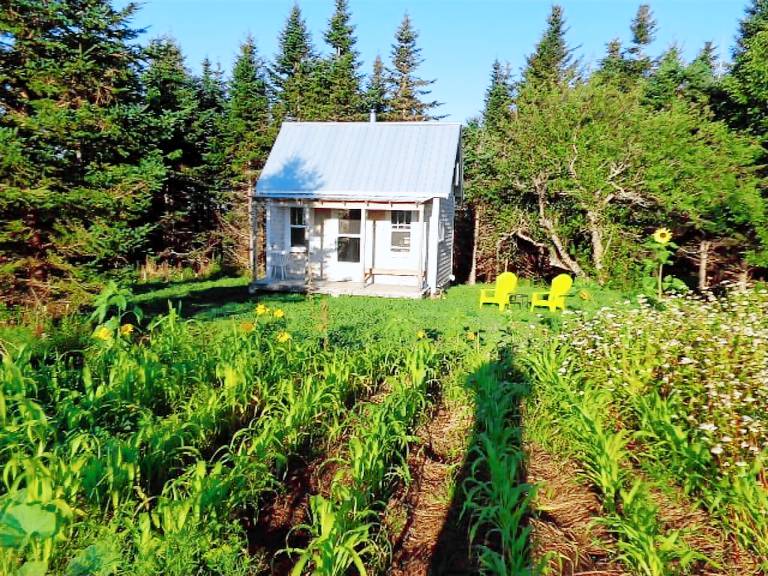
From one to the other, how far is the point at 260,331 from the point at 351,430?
87.7 inches

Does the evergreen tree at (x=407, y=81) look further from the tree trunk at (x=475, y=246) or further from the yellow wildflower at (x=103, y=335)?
the yellow wildflower at (x=103, y=335)

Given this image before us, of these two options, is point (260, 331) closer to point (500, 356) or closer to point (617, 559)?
point (500, 356)

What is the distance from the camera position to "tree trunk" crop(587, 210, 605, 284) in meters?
14.4

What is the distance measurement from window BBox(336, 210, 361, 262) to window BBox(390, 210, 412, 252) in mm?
1020

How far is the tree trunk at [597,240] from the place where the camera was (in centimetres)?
1443

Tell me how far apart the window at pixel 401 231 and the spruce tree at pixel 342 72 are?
14352mm

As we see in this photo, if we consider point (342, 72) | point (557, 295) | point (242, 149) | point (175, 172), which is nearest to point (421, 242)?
point (557, 295)

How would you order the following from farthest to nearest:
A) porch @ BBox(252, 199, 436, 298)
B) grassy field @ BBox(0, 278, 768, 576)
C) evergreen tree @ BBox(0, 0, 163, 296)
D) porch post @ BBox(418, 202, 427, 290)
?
porch @ BBox(252, 199, 436, 298) < porch post @ BBox(418, 202, 427, 290) < evergreen tree @ BBox(0, 0, 163, 296) < grassy field @ BBox(0, 278, 768, 576)

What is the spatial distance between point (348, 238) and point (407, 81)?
20343 millimetres

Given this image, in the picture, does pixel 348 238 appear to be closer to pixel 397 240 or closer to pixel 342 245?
pixel 342 245

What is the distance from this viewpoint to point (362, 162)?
48.0 ft

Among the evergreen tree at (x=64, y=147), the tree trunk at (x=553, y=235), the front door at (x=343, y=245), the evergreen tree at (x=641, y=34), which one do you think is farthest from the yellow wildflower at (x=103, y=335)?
the evergreen tree at (x=641, y=34)

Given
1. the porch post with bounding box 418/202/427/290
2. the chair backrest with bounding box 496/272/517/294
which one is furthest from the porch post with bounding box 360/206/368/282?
the chair backrest with bounding box 496/272/517/294

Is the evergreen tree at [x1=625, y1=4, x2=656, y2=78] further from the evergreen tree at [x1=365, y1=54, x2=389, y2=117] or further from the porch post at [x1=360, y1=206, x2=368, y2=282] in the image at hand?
the porch post at [x1=360, y1=206, x2=368, y2=282]
